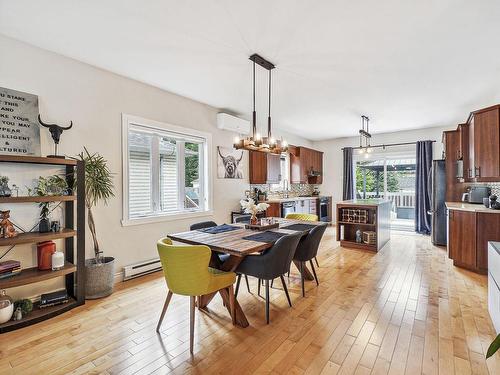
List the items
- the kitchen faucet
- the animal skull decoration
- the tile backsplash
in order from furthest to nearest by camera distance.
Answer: the kitchen faucet < the tile backsplash < the animal skull decoration

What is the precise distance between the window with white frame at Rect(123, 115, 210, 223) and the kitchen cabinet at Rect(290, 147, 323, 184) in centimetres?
318

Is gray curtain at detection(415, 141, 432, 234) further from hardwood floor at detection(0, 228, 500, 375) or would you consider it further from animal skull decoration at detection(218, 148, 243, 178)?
animal skull decoration at detection(218, 148, 243, 178)

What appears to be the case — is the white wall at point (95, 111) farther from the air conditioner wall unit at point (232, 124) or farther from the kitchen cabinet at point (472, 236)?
the kitchen cabinet at point (472, 236)

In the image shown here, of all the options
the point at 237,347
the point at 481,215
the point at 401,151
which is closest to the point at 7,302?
the point at 237,347

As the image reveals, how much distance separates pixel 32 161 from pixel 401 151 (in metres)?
7.81

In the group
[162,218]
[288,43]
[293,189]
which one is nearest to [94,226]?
[162,218]

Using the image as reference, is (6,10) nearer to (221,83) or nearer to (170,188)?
(221,83)

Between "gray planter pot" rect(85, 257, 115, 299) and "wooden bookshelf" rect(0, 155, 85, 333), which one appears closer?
"wooden bookshelf" rect(0, 155, 85, 333)

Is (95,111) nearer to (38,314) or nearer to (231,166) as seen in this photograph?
(38,314)

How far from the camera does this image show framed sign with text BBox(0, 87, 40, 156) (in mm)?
2549

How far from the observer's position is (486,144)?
3.48m

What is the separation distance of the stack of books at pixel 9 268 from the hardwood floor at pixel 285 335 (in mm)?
523

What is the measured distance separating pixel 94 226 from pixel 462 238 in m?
5.19

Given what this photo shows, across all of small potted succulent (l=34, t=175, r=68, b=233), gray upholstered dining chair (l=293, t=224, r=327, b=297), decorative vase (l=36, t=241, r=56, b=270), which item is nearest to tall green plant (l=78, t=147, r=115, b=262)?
small potted succulent (l=34, t=175, r=68, b=233)
